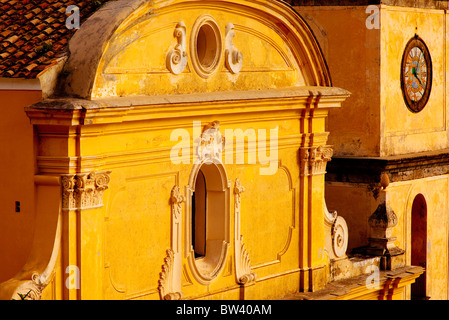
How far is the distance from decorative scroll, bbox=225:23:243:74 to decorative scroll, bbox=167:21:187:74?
103 cm

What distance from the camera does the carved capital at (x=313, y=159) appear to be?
60.3ft

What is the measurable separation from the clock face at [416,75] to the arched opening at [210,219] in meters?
7.10

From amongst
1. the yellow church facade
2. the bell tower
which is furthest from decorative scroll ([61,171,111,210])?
A: the bell tower

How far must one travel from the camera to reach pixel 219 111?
1644 centimetres

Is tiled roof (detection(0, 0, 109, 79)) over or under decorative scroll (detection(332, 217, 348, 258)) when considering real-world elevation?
over

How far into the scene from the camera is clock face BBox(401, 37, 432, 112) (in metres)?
22.9

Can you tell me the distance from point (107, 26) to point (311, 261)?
600 centimetres

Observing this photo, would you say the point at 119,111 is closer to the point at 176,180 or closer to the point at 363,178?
the point at 176,180

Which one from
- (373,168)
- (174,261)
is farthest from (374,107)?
(174,261)

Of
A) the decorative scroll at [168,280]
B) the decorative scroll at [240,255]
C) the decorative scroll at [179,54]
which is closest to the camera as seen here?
the decorative scroll at [179,54]

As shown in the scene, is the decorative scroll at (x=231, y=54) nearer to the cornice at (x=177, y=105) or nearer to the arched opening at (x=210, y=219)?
the cornice at (x=177, y=105)
